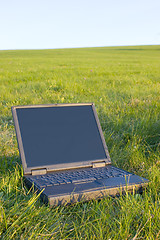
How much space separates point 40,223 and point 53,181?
1.46 feet

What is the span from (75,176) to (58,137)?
0.48 meters

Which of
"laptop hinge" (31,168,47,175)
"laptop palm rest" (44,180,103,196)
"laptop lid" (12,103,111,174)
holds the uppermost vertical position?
"laptop lid" (12,103,111,174)

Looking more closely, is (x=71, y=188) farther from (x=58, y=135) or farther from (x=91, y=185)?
(x=58, y=135)

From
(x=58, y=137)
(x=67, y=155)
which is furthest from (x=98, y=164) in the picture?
(x=58, y=137)

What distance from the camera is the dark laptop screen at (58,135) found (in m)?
2.69

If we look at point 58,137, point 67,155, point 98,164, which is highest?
point 58,137

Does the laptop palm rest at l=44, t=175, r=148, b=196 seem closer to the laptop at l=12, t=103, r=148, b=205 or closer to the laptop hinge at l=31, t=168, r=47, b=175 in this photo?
the laptop at l=12, t=103, r=148, b=205

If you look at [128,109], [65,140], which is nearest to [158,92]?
[128,109]

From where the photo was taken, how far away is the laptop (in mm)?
2303

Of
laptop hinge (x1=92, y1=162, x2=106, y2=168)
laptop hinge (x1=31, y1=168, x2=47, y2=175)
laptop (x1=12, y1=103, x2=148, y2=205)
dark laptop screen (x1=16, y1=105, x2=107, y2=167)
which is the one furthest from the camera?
laptop hinge (x1=92, y1=162, x2=106, y2=168)

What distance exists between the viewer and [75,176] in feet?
8.36

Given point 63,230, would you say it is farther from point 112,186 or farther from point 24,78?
point 24,78

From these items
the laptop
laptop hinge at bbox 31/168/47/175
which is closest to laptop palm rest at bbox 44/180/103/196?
the laptop

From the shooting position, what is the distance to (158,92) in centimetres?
714
